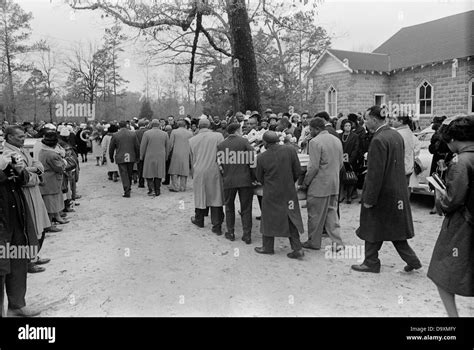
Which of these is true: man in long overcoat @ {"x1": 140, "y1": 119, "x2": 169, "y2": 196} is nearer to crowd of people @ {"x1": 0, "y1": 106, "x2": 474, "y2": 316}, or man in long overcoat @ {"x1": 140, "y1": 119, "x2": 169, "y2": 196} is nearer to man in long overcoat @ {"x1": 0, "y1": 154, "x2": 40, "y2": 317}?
crowd of people @ {"x1": 0, "y1": 106, "x2": 474, "y2": 316}

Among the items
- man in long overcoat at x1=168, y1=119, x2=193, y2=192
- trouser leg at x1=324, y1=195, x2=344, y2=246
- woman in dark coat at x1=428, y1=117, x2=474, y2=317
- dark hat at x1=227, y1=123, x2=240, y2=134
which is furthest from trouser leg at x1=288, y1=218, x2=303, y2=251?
man in long overcoat at x1=168, y1=119, x2=193, y2=192

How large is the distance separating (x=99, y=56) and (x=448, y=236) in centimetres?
2743

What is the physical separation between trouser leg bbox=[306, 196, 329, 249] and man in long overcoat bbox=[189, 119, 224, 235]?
165 centimetres

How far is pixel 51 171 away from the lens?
6.55 m

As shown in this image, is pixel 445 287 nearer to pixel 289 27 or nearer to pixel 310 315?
pixel 310 315

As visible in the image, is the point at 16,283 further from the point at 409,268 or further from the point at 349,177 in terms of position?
the point at 349,177

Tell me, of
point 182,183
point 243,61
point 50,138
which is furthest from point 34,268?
point 243,61

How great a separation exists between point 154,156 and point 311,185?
5.39 m

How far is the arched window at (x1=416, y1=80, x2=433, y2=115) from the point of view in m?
19.2

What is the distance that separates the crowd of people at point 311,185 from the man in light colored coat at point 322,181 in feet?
0.05

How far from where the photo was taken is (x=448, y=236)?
3.49m

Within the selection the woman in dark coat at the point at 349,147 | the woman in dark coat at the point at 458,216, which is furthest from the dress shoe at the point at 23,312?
the woman in dark coat at the point at 349,147

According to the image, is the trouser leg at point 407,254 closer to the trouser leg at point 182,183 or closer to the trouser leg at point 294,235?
the trouser leg at point 294,235
